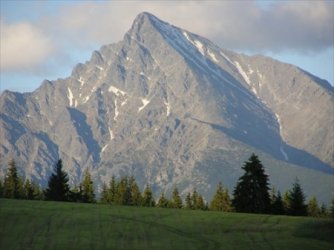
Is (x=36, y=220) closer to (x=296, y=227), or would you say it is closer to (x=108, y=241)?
(x=108, y=241)

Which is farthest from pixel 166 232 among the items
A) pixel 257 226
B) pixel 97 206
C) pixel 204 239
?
pixel 97 206

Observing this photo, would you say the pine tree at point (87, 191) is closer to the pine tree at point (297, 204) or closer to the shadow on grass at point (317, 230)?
the pine tree at point (297, 204)

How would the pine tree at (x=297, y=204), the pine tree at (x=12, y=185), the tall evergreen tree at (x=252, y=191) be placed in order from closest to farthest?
the tall evergreen tree at (x=252, y=191), the pine tree at (x=297, y=204), the pine tree at (x=12, y=185)

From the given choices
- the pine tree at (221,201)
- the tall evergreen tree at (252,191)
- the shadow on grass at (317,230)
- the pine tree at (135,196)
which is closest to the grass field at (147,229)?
the shadow on grass at (317,230)

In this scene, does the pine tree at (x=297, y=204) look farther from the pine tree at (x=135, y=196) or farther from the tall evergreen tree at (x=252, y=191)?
the pine tree at (x=135, y=196)

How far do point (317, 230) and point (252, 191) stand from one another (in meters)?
30.2

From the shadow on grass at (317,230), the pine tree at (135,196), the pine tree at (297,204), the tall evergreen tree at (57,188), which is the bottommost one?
the shadow on grass at (317,230)

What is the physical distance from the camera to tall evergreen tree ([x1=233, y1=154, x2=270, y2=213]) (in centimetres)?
12206

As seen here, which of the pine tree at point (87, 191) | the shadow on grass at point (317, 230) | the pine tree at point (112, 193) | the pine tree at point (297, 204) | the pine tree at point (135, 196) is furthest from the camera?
the pine tree at point (135, 196)

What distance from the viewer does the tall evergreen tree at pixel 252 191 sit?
12206 cm

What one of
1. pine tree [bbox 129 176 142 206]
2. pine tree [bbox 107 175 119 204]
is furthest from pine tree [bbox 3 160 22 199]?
pine tree [bbox 129 176 142 206]

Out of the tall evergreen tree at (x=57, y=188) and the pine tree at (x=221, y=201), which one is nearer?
the tall evergreen tree at (x=57, y=188)

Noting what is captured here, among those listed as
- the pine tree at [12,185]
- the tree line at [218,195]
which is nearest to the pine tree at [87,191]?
the tree line at [218,195]

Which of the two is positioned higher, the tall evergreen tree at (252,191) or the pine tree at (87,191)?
the pine tree at (87,191)
